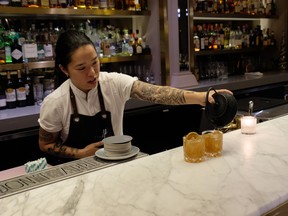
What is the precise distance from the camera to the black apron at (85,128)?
1.99m

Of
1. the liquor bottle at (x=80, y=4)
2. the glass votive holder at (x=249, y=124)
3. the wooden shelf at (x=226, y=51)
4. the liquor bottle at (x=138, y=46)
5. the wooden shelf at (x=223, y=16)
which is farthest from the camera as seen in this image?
the wooden shelf at (x=226, y=51)

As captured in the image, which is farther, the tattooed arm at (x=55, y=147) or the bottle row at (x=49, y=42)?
the bottle row at (x=49, y=42)

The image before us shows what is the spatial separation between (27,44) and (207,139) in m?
2.12

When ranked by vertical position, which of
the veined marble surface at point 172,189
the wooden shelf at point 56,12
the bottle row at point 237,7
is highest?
the bottle row at point 237,7

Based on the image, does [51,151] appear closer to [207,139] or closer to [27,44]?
[207,139]

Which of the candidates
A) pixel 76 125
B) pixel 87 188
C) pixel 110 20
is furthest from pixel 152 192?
pixel 110 20

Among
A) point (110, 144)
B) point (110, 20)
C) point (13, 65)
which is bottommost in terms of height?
point (110, 144)

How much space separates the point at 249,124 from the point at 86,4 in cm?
223

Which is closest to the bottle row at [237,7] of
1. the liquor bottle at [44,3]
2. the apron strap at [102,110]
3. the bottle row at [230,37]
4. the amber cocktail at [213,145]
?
the bottle row at [230,37]

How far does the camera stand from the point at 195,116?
12.8 feet

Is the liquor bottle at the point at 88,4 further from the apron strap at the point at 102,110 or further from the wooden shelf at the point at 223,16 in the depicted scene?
the apron strap at the point at 102,110

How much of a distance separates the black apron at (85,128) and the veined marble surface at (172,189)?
61cm

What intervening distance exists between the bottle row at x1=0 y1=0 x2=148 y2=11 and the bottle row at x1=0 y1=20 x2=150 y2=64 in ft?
0.74

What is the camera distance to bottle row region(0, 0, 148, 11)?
10.1ft
